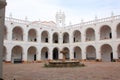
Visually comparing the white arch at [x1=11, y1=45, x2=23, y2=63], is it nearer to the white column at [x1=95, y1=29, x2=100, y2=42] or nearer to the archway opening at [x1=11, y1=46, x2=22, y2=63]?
the archway opening at [x1=11, y1=46, x2=22, y2=63]

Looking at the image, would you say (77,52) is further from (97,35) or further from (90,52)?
(97,35)

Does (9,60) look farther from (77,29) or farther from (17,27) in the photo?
(77,29)

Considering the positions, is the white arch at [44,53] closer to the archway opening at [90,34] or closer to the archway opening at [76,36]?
the archway opening at [76,36]

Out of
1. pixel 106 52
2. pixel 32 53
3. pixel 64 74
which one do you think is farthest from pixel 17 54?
pixel 64 74

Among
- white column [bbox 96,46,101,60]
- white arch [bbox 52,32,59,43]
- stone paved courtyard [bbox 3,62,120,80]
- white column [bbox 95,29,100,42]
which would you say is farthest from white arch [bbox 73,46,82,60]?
stone paved courtyard [bbox 3,62,120,80]

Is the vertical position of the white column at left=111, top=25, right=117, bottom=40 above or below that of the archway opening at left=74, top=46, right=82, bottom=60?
above

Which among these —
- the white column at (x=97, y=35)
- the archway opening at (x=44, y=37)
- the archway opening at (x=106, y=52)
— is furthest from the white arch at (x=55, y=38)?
the archway opening at (x=106, y=52)

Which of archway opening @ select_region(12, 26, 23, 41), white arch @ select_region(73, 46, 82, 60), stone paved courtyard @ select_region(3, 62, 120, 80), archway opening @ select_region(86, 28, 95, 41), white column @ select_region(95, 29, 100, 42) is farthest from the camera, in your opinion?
white arch @ select_region(73, 46, 82, 60)

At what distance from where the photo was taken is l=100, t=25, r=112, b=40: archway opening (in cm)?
3272

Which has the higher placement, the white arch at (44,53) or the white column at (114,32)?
the white column at (114,32)

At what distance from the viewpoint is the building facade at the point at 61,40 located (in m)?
29.9

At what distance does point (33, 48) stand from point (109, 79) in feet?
97.9

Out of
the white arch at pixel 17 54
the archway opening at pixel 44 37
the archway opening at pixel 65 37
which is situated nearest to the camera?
the white arch at pixel 17 54

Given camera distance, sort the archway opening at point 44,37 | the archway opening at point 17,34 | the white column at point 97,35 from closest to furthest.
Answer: the white column at point 97,35, the archway opening at point 17,34, the archway opening at point 44,37
